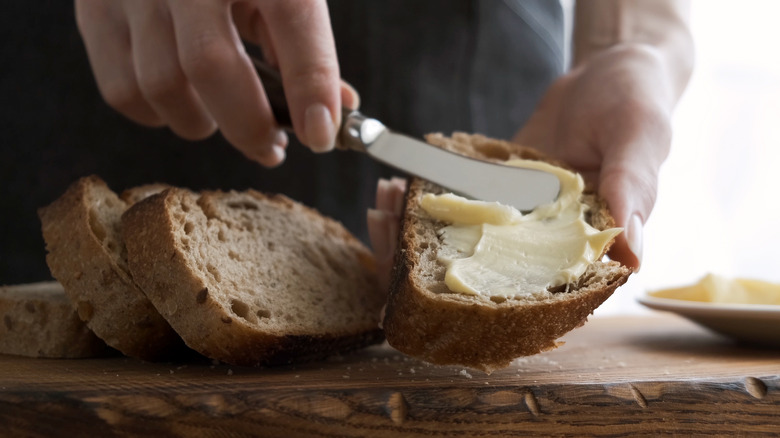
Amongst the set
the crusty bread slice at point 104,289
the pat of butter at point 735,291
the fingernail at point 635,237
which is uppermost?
the fingernail at point 635,237

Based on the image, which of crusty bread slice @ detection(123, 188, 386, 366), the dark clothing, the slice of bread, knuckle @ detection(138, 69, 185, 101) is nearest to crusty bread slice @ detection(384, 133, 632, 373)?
crusty bread slice @ detection(123, 188, 386, 366)

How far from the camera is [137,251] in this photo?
1.52m

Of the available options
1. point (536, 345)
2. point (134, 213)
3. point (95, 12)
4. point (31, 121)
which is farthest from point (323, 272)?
point (31, 121)

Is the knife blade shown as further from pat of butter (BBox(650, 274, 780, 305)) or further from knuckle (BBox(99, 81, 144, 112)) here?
pat of butter (BBox(650, 274, 780, 305))

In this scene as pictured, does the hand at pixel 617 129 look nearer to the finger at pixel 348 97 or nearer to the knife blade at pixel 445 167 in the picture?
the knife blade at pixel 445 167

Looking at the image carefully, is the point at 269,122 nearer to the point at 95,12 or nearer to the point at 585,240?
the point at 95,12

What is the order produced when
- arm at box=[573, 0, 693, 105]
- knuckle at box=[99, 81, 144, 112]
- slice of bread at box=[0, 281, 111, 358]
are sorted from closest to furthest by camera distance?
slice of bread at box=[0, 281, 111, 358]
knuckle at box=[99, 81, 144, 112]
arm at box=[573, 0, 693, 105]

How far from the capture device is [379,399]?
1.24 m

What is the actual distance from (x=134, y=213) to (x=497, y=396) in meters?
0.94

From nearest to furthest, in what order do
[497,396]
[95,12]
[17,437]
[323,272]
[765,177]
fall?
[17,437], [497,396], [323,272], [95,12], [765,177]

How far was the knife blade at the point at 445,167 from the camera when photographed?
1743 millimetres

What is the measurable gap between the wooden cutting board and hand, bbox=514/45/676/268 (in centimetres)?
37

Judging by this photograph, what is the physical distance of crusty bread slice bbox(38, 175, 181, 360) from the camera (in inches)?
60.1

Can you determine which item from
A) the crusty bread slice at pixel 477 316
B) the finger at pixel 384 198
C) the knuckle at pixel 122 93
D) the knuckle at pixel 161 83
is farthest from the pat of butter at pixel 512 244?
the knuckle at pixel 122 93
